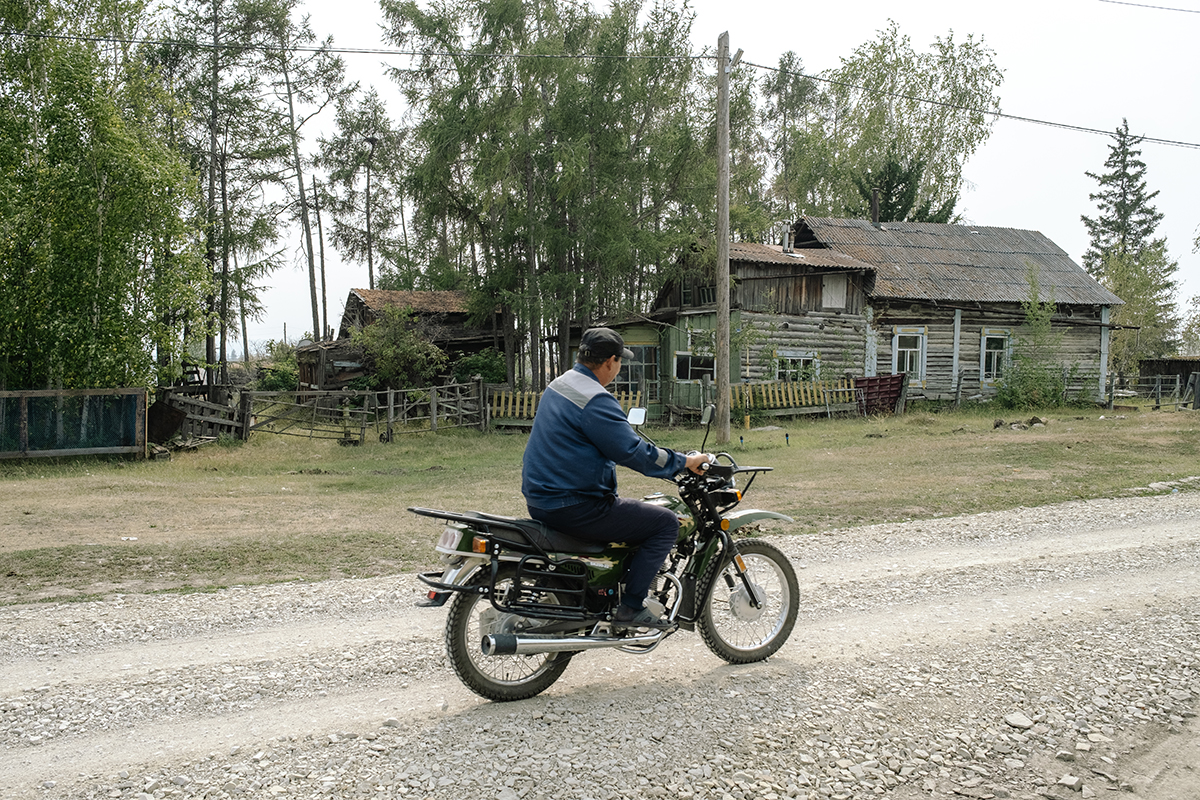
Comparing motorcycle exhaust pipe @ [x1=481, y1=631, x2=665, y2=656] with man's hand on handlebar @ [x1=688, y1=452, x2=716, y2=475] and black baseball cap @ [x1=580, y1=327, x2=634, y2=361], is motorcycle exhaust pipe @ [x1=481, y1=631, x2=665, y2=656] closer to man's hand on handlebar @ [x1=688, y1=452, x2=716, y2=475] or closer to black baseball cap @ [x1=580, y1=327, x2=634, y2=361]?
man's hand on handlebar @ [x1=688, y1=452, x2=716, y2=475]

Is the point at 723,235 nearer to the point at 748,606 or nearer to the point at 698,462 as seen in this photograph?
the point at 748,606

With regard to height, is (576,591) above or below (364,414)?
below

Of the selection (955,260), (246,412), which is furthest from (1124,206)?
(246,412)

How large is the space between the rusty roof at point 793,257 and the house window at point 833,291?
0.60m

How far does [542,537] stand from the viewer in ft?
13.9

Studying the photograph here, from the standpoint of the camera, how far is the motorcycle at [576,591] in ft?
13.6

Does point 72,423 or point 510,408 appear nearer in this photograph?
point 72,423

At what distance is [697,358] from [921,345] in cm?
879

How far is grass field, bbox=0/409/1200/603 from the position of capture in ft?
25.6

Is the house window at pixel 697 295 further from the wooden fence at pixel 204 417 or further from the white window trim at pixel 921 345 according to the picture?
the wooden fence at pixel 204 417

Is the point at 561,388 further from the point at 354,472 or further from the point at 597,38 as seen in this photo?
the point at 597,38

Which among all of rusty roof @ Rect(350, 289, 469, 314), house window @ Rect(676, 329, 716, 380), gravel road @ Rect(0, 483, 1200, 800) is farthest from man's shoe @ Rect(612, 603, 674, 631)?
rusty roof @ Rect(350, 289, 469, 314)

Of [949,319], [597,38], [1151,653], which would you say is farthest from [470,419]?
[1151,653]

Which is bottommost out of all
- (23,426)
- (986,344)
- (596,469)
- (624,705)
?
(624,705)
